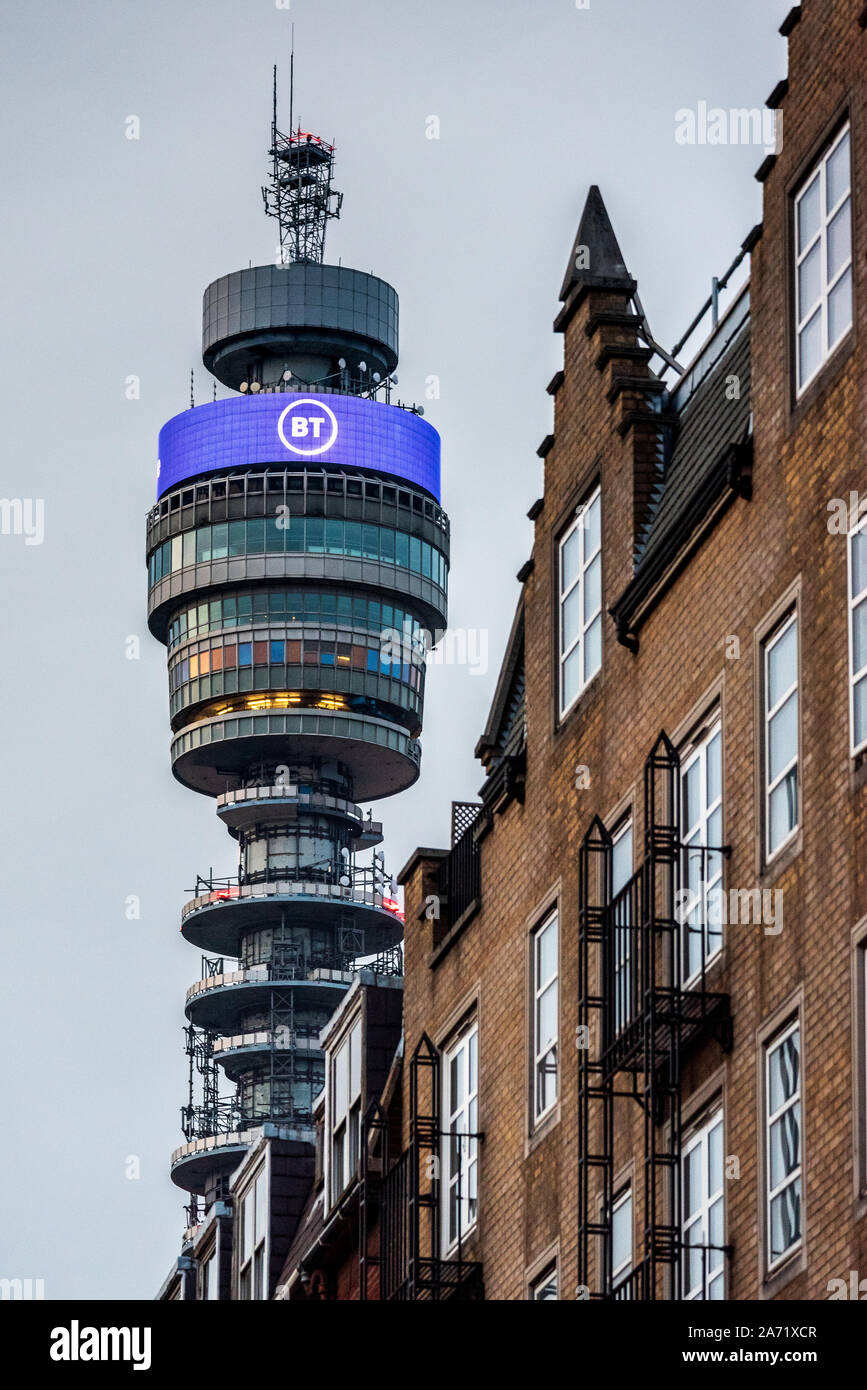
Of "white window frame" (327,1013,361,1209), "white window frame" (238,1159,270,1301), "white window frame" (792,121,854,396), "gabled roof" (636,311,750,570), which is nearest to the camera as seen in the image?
"white window frame" (792,121,854,396)

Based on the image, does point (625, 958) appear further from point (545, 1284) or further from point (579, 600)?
point (579, 600)

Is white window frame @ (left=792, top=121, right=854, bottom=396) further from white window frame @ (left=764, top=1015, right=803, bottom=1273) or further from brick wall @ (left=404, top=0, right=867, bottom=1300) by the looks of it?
white window frame @ (left=764, top=1015, right=803, bottom=1273)

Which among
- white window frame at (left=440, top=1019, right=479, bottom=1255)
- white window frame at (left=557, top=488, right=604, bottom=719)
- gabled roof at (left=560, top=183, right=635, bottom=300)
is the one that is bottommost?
white window frame at (left=440, top=1019, right=479, bottom=1255)

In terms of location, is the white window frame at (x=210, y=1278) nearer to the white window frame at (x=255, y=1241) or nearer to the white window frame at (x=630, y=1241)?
the white window frame at (x=255, y=1241)

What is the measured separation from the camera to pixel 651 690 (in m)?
32.7

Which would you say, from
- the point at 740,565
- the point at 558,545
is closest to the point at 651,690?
the point at 740,565

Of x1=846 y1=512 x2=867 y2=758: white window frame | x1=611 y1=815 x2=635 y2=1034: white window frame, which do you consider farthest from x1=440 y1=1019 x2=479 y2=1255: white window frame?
x1=846 y1=512 x2=867 y2=758: white window frame

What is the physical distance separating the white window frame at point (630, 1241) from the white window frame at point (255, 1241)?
23268 millimetres

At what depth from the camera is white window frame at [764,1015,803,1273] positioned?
2662cm

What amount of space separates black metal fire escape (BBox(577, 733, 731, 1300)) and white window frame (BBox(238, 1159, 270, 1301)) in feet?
75.4

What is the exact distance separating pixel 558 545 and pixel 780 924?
10655 mm

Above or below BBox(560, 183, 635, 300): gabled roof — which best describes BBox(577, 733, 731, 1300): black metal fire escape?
below

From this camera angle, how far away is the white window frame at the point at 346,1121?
161 ft
